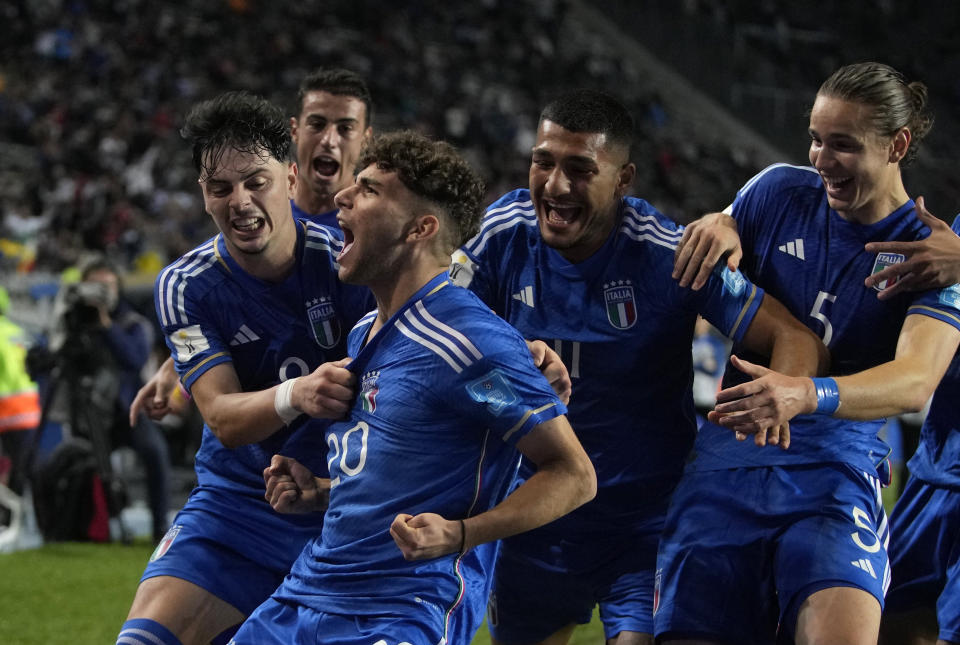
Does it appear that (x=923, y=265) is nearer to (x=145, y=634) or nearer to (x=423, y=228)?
(x=423, y=228)

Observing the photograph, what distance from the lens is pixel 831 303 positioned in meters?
3.68

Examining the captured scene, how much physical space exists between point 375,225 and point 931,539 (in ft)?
7.50

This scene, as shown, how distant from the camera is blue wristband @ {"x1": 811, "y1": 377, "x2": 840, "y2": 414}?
3270 millimetres

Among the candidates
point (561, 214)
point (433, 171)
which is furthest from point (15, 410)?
point (433, 171)

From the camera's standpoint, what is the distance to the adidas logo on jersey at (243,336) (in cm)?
404

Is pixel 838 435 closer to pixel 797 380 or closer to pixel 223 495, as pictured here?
pixel 797 380

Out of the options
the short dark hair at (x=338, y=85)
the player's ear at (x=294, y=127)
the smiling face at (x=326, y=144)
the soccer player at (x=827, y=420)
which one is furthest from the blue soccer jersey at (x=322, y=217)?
the soccer player at (x=827, y=420)

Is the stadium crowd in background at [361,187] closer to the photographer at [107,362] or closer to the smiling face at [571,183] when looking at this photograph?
the smiling face at [571,183]

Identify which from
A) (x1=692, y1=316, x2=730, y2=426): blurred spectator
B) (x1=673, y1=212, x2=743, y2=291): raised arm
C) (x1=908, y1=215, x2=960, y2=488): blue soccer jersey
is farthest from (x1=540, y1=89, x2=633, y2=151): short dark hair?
(x1=692, y1=316, x2=730, y2=426): blurred spectator

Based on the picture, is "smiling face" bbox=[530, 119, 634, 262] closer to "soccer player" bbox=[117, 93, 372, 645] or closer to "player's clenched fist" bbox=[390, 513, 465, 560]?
"soccer player" bbox=[117, 93, 372, 645]

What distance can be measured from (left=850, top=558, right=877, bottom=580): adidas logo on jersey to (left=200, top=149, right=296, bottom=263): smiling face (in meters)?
2.10

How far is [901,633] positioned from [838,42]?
22643 millimetres

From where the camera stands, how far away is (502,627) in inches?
167

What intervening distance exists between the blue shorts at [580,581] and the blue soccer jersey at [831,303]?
38 centimetres
